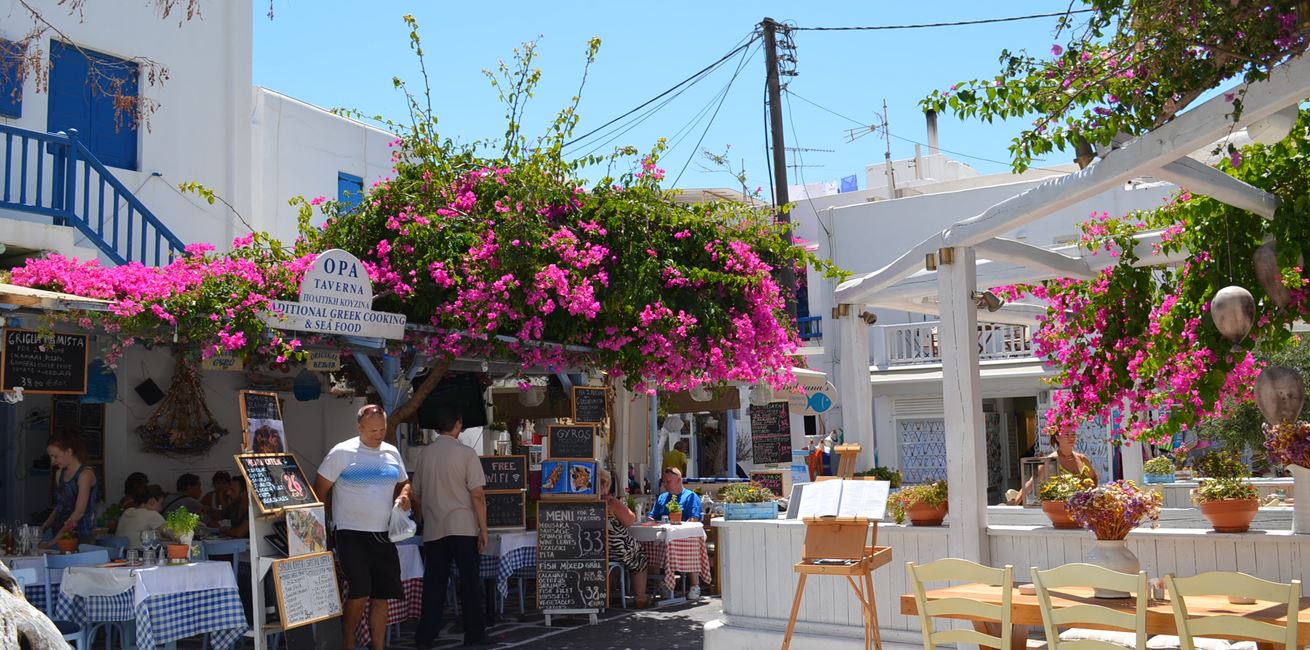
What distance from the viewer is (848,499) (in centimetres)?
749

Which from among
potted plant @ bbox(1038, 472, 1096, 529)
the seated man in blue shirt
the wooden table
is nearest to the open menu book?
the wooden table

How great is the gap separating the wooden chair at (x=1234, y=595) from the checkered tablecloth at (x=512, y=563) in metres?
6.53

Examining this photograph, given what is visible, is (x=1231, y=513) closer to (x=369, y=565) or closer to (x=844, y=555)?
(x=844, y=555)

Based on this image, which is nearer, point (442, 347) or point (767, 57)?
point (442, 347)

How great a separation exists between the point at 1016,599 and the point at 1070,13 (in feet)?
10.5

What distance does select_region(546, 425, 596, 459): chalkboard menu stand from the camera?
10992mm

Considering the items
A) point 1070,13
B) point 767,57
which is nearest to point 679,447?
point 767,57

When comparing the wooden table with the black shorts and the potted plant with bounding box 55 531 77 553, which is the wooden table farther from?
the potted plant with bounding box 55 531 77 553

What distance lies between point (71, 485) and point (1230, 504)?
826 cm

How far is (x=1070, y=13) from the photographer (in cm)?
655

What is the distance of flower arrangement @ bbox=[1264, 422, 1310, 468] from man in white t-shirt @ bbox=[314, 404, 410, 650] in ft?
18.6

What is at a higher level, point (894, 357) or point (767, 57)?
point (767, 57)

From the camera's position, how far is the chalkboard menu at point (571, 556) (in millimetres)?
10461

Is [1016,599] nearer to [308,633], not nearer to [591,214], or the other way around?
[308,633]
